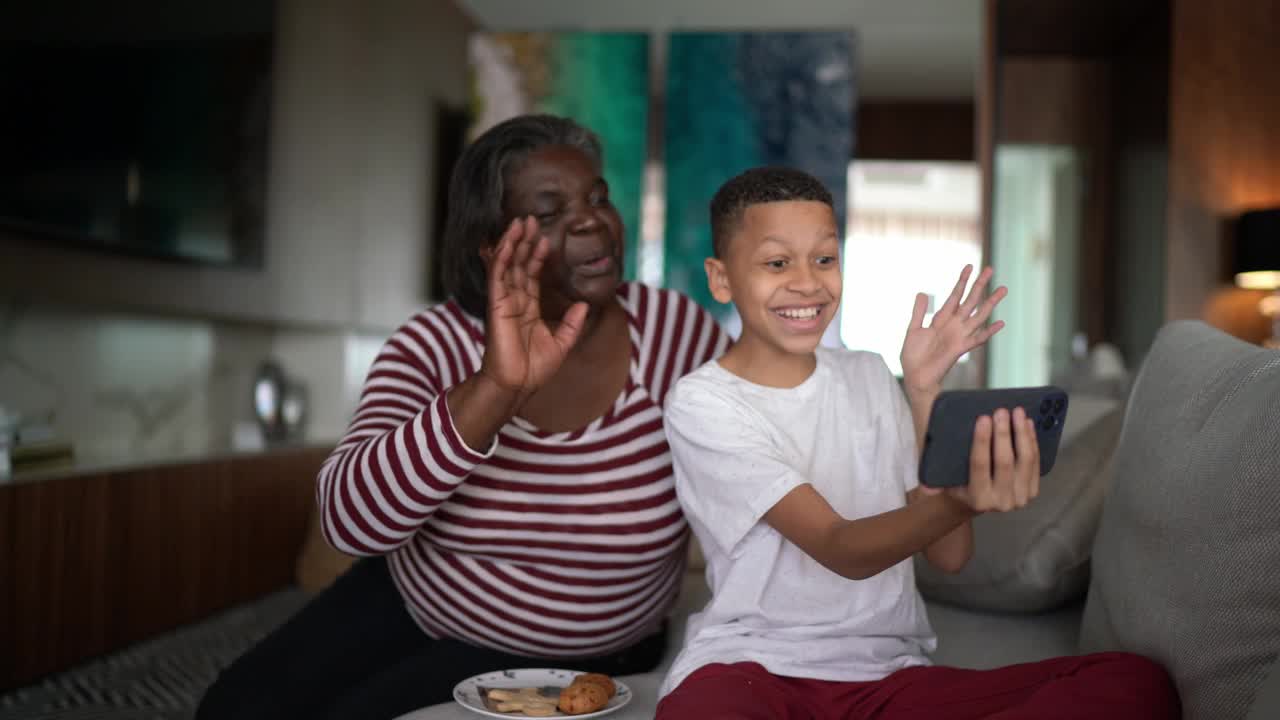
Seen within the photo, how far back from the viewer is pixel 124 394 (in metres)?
3.27

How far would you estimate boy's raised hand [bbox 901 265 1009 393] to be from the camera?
40.6 inches

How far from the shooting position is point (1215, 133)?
423 cm

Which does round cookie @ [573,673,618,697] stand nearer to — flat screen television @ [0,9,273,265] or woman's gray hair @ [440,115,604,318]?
woman's gray hair @ [440,115,604,318]

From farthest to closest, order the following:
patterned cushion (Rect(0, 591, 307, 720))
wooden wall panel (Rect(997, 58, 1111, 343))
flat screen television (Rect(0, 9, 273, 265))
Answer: wooden wall panel (Rect(997, 58, 1111, 343)) → flat screen television (Rect(0, 9, 273, 265)) → patterned cushion (Rect(0, 591, 307, 720))

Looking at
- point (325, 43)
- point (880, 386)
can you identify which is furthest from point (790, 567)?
point (325, 43)

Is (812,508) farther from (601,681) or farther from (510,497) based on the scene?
(510,497)

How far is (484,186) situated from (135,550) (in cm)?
173

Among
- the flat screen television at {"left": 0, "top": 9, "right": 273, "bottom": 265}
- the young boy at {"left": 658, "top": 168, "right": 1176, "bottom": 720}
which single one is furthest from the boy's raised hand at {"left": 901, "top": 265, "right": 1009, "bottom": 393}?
the flat screen television at {"left": 0, "top": 9, "right": 273, "bottom": 265}

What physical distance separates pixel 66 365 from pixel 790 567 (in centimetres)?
257

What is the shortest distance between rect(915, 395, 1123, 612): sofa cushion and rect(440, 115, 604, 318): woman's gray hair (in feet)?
2.64

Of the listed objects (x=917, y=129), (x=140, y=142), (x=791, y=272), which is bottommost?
(x=791, y=272)

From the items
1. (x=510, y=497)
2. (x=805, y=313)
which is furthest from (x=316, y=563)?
(x=805, y=313)

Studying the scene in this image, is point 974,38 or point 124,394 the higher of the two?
point 974,38

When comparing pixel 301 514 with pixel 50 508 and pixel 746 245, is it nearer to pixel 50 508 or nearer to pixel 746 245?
pixel 50 508
